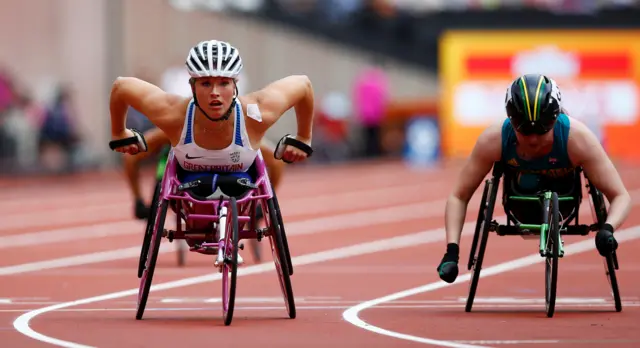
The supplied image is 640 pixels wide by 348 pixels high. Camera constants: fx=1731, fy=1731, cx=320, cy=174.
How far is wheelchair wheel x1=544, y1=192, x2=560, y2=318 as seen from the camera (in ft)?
35.8

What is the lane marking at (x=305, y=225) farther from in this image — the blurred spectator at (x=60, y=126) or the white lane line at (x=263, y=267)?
the blurred spectator at (x=60, y=126)

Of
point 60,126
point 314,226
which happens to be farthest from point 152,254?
point 60,126

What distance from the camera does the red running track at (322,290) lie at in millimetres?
10117

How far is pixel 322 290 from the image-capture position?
1373cm

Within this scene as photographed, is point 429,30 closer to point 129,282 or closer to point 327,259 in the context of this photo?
point 327,259

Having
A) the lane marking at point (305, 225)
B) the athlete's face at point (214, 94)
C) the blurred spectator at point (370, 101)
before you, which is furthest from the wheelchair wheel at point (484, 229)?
the blurred spectator at point (370, 101)

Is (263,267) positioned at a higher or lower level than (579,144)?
lower

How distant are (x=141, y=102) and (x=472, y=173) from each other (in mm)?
2244

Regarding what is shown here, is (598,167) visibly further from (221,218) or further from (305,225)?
(305,225)

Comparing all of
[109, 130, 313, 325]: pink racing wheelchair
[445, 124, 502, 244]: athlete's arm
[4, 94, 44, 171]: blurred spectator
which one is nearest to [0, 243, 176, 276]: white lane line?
[109, 130, 313, 325]: pink racing wheelchair

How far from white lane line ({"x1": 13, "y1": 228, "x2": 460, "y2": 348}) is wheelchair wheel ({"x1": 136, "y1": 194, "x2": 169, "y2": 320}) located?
0.74 m

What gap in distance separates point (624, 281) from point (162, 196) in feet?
15.5

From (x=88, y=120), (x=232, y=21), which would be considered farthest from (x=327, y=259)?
(x=232, y=21)

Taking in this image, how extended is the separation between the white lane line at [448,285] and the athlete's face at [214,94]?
159 centimetres
